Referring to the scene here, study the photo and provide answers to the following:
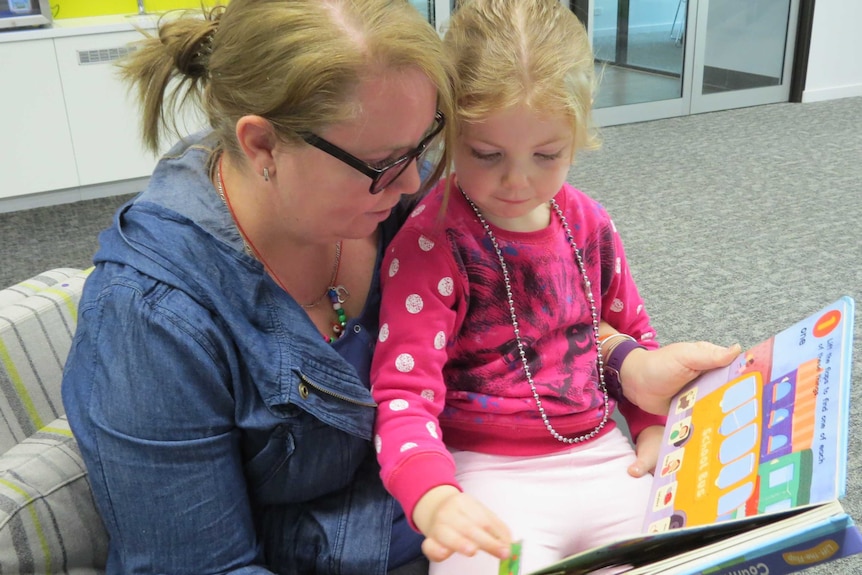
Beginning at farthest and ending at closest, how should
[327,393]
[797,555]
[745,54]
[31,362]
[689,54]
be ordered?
[745,54]
[689,54]
[31,362]
[327,393]
[797,555]

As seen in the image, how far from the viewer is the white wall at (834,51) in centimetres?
454

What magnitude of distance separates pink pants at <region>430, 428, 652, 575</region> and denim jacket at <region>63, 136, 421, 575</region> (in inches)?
5.3

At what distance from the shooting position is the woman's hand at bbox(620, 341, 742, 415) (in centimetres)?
92

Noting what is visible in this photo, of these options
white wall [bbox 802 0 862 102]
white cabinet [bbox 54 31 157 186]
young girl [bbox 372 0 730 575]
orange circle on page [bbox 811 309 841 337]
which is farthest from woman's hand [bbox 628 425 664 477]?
white wall [bbox 802 0 862 102]

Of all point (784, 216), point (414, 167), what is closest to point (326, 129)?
point (414, 167)

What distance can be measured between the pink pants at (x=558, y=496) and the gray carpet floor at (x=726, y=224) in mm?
661

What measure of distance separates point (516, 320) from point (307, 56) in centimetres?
42

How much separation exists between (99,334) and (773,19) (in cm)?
472

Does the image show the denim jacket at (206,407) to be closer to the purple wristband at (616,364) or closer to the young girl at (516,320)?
the young girl at (516,320)

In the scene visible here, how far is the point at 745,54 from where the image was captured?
15.2ft

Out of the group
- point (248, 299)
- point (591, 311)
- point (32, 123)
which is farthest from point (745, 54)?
point (248, 299)

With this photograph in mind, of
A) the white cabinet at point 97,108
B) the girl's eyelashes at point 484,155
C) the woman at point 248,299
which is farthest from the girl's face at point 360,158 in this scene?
the white cabinet at point 97,108

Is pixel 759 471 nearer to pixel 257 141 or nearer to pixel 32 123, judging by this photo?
pixel 257 141

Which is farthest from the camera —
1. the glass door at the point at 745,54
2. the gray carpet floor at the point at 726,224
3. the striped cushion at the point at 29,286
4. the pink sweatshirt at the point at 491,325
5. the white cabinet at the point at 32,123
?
the glass door at the point at 745,54
